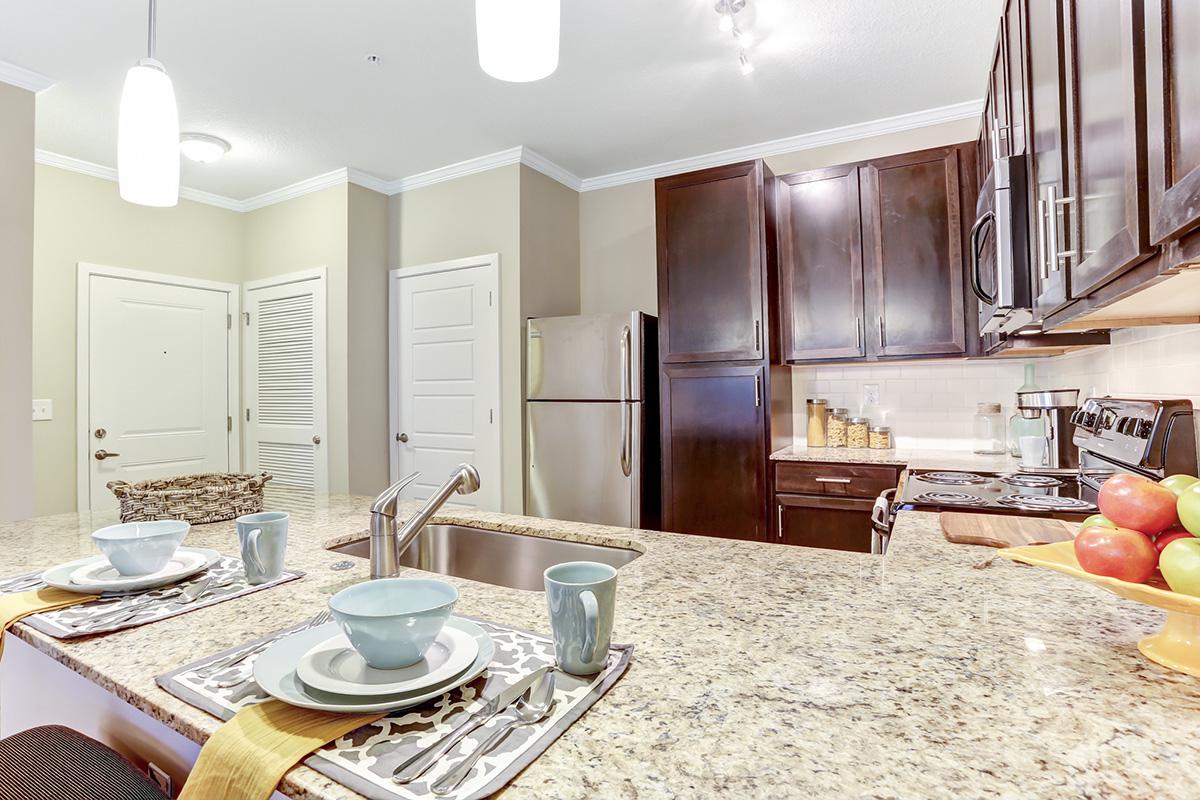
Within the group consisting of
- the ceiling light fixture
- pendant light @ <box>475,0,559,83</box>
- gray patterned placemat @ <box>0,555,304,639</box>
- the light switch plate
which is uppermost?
the ceiling light fixture

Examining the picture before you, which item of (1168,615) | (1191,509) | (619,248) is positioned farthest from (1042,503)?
(619,248)

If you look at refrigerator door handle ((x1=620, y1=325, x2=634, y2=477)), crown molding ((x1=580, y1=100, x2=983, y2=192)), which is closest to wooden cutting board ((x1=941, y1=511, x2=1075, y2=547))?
refrigerator door handle ((x1=620, y1=325, x2=634, y2=477))

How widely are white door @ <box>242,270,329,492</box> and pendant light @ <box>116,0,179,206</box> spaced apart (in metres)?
2.75

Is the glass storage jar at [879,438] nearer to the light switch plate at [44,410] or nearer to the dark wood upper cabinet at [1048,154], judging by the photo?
the dark wood upper cabinet at [1048,154]

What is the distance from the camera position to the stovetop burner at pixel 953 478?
223cm

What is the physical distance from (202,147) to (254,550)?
10.5 ft

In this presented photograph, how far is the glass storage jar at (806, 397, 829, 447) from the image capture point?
337 centimetres

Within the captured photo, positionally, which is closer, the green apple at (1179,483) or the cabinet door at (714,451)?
the green apple at (1179,483)

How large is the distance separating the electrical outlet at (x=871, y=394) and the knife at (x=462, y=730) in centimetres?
304

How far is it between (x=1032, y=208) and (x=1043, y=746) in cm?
127

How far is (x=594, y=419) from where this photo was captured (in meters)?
3.37

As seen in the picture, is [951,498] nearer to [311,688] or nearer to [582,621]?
[582,621]

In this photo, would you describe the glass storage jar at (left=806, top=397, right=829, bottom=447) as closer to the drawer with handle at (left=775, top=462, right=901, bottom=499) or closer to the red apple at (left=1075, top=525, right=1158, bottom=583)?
the drawer with handle at (left=775, top=462, right=901, bottom=499)

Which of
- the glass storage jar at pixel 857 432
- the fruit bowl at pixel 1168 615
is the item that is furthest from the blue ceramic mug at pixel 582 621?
the glass storage jar at pixel 857 432
